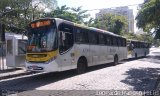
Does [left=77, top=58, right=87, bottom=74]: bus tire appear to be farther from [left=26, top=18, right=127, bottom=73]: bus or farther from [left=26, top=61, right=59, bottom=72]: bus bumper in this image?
[left=26, top=61, right=59, bottom=72]: bus bumper

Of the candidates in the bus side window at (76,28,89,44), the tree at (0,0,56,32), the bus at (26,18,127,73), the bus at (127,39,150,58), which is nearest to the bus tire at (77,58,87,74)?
the bus at (26,18,127,73)

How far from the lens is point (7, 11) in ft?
137

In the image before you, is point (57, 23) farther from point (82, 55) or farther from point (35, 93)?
point (35, 93)

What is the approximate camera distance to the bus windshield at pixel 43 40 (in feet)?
44.2

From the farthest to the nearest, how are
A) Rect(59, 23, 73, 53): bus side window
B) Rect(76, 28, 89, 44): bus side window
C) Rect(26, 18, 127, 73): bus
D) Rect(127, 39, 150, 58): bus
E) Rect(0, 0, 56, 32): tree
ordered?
Rect(0, 0, 56, 32): tree → Rect(127, 39, 150, 58): bus → Rect(76, 28, 89, 44): bus side window → Rect(59, 23, 73, 53): bus side window → Rect(26, 18, 127, 73): bus

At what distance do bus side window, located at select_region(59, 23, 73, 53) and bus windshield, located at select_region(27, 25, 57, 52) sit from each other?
475mm

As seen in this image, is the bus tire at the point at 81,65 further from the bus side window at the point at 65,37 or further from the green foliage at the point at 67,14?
the green foliage at the point at 67,14

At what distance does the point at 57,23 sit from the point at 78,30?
252 cm

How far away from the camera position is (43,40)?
13609 mm

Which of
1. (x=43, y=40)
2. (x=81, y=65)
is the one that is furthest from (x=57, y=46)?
(x=81, y=65)

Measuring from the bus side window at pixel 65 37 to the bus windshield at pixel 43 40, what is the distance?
0.48 m

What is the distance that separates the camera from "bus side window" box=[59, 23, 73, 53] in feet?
45.6

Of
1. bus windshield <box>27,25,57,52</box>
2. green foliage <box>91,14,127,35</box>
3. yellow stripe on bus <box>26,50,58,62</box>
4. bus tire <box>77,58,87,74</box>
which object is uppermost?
green foliage <box>91,14,127,35</box>

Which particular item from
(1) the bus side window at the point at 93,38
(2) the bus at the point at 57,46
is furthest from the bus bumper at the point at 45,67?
(1) the bus side window at the point at 93,38
